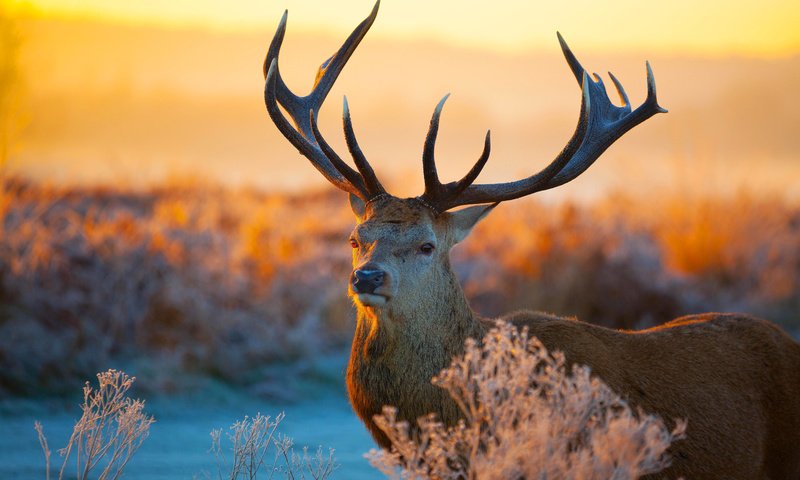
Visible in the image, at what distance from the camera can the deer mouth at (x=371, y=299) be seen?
5211mm

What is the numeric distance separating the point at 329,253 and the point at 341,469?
603cm

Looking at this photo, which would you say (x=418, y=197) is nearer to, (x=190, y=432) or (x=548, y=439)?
(x=548, y=439)

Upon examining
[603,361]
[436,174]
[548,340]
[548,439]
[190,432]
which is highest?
[190,432]

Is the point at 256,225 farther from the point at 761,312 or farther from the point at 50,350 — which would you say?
the point at 761,312

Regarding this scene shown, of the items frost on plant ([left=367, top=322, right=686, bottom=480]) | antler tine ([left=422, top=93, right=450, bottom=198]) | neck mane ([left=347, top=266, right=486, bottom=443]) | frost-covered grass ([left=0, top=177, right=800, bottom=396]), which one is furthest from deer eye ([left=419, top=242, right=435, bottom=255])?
frost-covered grass ([left=0, top=177, right=800, bottom=396])

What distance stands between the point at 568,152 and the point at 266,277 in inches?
250


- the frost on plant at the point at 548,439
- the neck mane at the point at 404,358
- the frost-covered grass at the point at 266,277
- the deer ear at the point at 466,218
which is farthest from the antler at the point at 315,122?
the frost-covered grass at the point at 266,277

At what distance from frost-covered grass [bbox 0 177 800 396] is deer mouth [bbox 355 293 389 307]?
4910 millimetres

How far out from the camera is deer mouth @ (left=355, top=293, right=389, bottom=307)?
5.21m

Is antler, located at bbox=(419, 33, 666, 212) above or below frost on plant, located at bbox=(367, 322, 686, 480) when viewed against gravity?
above

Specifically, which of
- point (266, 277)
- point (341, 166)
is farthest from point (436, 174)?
point (266, 277)

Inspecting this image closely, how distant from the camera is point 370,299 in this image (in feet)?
17.2

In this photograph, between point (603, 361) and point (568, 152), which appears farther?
point (568, 152)

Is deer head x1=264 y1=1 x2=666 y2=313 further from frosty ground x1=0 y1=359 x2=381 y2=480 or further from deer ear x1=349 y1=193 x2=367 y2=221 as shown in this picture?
frosty ground x1=0 y1=359 x2=381 y2=480
